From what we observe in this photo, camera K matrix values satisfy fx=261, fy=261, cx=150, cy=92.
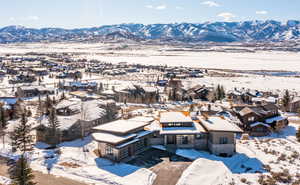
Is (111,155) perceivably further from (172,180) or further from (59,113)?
(59,113)

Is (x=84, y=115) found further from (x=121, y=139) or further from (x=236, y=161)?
(x=236, y=161)

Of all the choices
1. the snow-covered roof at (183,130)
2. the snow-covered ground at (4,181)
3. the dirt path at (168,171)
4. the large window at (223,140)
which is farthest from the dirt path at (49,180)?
the large window at (223,140)

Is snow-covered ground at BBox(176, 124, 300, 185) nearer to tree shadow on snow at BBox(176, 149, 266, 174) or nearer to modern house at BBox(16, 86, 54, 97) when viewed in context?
tree shadow on snow at BBox(176, 149, 266, 174)

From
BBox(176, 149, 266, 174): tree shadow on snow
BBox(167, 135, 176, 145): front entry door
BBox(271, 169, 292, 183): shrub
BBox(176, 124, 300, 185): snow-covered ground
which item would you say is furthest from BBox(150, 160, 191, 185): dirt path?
BBox(271, 169, 292, 183): shrub

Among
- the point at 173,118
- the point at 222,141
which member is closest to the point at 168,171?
the point at 222,141

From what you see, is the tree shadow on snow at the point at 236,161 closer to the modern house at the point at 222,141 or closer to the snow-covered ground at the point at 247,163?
the snow-covered ground at the point at 247,163

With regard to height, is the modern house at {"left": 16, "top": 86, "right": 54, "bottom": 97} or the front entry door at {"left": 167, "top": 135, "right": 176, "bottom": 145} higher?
the modern house at {"left": 16, "top": 86, "right": 54, "bottom": 97}
